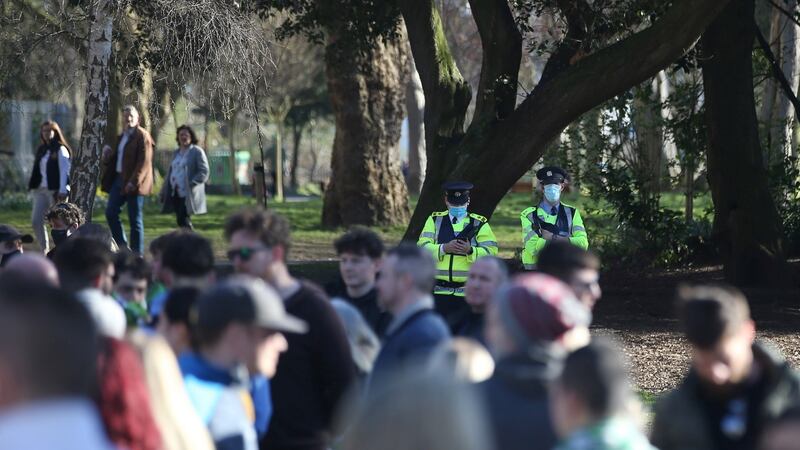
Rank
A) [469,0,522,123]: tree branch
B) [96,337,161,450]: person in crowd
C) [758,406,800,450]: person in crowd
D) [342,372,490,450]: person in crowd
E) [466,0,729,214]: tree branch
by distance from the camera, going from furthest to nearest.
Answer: [469,0,522,123]: tree branch
[466,0,729,214]: tree branch
[96,337,161,450]: person in crowd
[758,406,800,450]: person in crowd
[342,372,490,450]: person in crowd

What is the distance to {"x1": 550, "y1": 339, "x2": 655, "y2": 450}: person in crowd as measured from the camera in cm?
384

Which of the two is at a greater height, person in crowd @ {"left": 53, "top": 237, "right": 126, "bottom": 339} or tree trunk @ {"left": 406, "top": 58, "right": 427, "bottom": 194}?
tree trunk @ {"left": 406, "top": 58, "right": 427, "bottom": 194}

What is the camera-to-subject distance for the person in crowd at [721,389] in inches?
185

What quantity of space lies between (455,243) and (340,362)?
4.36 metres

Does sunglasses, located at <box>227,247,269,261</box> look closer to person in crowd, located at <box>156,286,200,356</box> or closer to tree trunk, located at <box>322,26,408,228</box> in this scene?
person in crowd, located at <box>156,286,200,356</box>

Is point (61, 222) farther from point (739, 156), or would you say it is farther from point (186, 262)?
point (739, 156)

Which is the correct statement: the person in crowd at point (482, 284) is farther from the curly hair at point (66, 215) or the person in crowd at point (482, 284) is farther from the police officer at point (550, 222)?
the curly hair at point (66, 215)

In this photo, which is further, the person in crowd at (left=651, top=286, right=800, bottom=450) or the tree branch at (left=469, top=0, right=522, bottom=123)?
the tree branch at (left=469, top=0, right=522, bottom=123)

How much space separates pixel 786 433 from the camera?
136 inches

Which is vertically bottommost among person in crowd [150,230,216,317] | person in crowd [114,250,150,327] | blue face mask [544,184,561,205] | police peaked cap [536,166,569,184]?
person in crowd [114,250,150,327]

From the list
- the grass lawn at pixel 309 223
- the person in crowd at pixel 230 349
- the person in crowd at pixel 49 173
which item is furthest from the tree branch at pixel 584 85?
the person in crowd at pixel 230 349

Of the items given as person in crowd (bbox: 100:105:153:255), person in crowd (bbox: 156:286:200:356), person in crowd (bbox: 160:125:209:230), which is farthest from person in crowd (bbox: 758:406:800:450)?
person in crowd (bbox: 160:125:209:230)

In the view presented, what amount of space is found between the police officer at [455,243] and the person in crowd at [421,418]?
6402mm

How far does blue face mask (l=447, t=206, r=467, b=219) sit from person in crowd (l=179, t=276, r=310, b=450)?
579 cm
